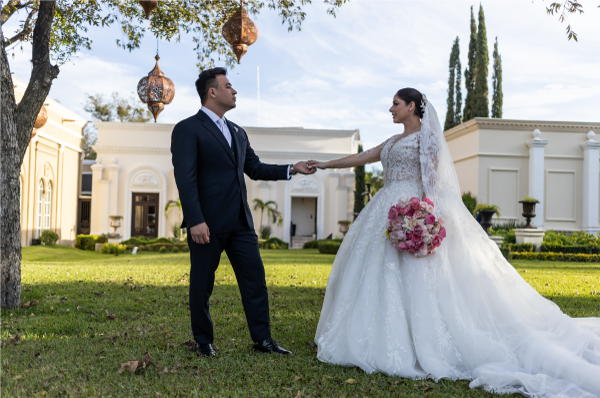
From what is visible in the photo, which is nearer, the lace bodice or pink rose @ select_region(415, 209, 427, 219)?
pink rose @ select_region(415, 209, 427, 219)

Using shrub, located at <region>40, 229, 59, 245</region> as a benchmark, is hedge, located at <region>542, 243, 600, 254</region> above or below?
above

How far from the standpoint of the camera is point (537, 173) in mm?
22688

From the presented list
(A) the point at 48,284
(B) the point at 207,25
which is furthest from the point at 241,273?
(B) the point at 207,25

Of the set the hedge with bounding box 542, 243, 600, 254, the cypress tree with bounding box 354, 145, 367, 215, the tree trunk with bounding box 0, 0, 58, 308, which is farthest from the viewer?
the cypress tree with bounding box 354, 145, 367, 215

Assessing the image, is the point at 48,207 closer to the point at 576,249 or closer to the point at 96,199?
the point at 96,199

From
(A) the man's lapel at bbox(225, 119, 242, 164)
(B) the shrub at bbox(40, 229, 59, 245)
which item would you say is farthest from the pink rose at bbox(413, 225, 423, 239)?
(B) the shrub at bbox(40, 229, 59, 245)

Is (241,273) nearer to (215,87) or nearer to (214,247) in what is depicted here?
(214,247)

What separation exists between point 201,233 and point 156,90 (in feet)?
17.6

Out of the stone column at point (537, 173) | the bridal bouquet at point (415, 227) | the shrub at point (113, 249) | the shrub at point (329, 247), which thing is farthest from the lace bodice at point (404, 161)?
the stone column at point (537, 173)

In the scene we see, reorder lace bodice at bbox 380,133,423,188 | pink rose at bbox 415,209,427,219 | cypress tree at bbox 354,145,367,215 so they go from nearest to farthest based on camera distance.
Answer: pink rose at bbox 415,209,427,219, lace bodice at bbox 380,133,423,188, cypress tree at bbox 354,145,367,215

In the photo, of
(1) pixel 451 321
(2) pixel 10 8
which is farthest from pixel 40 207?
(1) pixel 451 321

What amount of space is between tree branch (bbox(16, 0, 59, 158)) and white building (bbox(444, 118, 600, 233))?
20.7m

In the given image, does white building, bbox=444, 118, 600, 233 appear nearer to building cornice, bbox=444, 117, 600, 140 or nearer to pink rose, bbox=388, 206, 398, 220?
building cornice, bbox=444, 117, 600, 140

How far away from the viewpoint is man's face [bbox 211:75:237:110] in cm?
391
